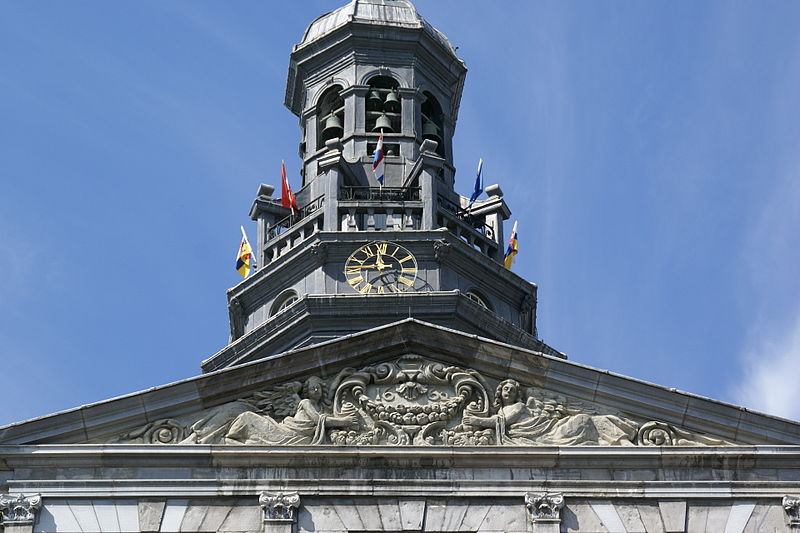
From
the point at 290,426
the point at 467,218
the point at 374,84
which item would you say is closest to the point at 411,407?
the point at 290,426

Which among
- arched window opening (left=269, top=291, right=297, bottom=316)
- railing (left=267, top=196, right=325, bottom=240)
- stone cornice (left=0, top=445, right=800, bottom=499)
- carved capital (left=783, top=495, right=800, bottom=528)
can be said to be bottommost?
carved capital (left=783, top=495, right=800, bottom=528)

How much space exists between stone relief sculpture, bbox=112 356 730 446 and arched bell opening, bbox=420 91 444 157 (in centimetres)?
1974

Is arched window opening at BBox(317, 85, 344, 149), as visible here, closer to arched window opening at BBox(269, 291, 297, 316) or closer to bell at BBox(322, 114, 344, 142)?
bell at BBox(322, 114, 344, 142)

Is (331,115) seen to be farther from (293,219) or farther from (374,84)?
(293,219)

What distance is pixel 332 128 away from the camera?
57.0 m

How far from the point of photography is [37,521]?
119 feet

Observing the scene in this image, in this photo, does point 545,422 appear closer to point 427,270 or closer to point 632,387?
point 632,387

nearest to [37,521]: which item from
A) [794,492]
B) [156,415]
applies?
[156,415]

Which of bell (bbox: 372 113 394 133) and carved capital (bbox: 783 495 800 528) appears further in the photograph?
bell (bbox: 372 113 394 133)

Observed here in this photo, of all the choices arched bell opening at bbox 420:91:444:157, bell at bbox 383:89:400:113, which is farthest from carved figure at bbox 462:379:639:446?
bell at bbox 383:89:400:113

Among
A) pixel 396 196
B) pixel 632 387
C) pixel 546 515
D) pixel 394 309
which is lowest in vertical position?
pixel 546 515

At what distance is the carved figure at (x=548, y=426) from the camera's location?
37344 mm

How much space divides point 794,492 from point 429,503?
20.7 feet

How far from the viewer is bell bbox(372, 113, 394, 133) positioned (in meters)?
56.2
